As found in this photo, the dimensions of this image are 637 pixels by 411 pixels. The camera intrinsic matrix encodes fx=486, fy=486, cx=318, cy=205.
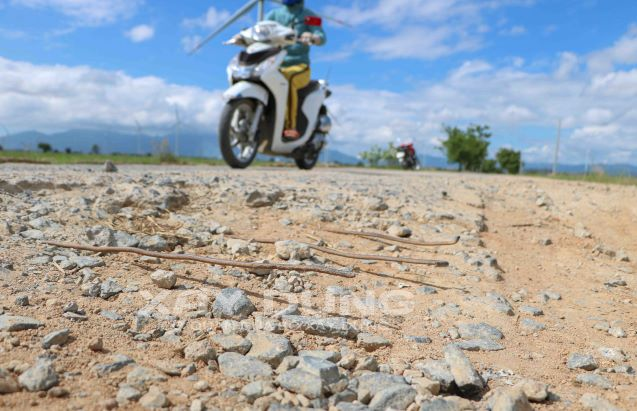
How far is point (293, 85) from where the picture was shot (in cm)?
654

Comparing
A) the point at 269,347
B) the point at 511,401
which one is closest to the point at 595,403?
the point at 511,401

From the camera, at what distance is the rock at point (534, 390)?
1.59m

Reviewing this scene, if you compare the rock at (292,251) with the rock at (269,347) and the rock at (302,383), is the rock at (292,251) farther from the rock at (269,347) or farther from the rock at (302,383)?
the rock at (302,383)

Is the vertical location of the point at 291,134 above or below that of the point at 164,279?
above

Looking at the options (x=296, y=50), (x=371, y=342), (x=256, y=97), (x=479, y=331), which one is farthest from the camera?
(x=296, y=50)

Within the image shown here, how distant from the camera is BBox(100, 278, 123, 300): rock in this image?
2.01 meters

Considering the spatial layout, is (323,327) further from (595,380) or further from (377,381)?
(595,380)

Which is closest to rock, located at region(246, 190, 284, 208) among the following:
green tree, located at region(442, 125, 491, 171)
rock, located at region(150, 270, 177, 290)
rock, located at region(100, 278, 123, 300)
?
rock, located at region(150, 270, 177, 290)

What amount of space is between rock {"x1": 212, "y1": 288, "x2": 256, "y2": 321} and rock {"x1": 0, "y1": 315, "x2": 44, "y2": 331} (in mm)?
644

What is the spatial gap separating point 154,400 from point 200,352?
30cm

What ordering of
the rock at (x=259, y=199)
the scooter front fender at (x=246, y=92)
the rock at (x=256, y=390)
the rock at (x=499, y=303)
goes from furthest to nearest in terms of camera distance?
the scooter front fender at (x=246, y=92) → the rock at (x=259, y=199) → the rock at (x=499, y=303) → the rock at (x=256, y=390)

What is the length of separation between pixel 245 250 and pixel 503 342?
4.73ft

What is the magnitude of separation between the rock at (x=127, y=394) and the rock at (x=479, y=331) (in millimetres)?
1367

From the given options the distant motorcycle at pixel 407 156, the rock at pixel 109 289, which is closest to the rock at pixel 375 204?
the rock at pixel 109 289
